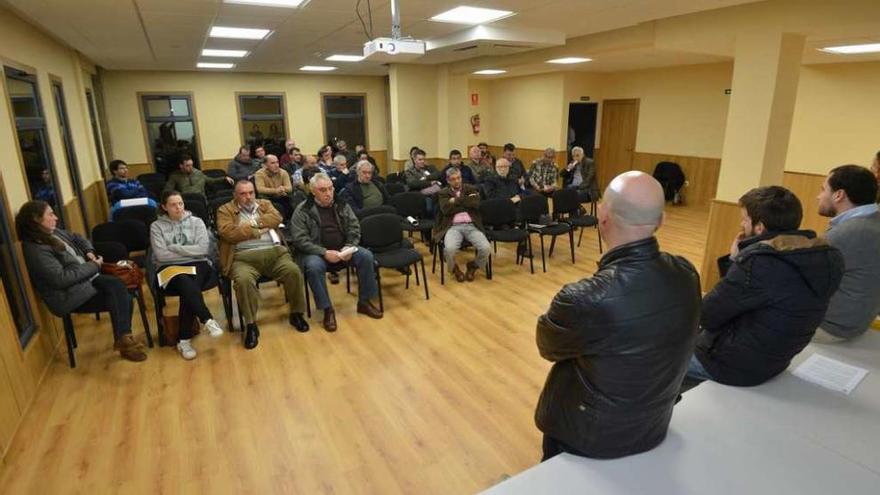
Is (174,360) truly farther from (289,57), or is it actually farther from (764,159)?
(289,57)

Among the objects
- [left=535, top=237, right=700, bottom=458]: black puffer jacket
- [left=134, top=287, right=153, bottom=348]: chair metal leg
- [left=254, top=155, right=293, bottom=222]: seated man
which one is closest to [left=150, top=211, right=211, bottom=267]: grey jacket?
[left=134, top=287, right=153, bottom=348]: chair metal leg

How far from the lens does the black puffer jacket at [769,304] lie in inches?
68.3

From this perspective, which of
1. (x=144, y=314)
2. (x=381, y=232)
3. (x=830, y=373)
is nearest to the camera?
(x=830, y=373)

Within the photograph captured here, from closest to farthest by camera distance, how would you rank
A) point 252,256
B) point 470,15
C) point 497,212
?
point 252,256 → point 470,15 → point 497,212

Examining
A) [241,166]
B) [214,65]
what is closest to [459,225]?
[241,166]

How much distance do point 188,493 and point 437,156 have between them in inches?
320

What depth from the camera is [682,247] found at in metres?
6.45

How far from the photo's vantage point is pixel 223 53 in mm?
7418

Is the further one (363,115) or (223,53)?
(363,115)

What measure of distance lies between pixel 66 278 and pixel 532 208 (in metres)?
4.41

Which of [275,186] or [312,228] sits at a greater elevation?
[275,186]

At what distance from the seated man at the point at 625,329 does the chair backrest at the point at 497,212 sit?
3937 mm

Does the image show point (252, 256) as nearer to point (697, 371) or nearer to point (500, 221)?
point (500, 221)

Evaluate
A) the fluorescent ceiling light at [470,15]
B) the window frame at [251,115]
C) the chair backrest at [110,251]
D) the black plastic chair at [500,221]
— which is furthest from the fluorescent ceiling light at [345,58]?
the chair backrest at [110,251]
